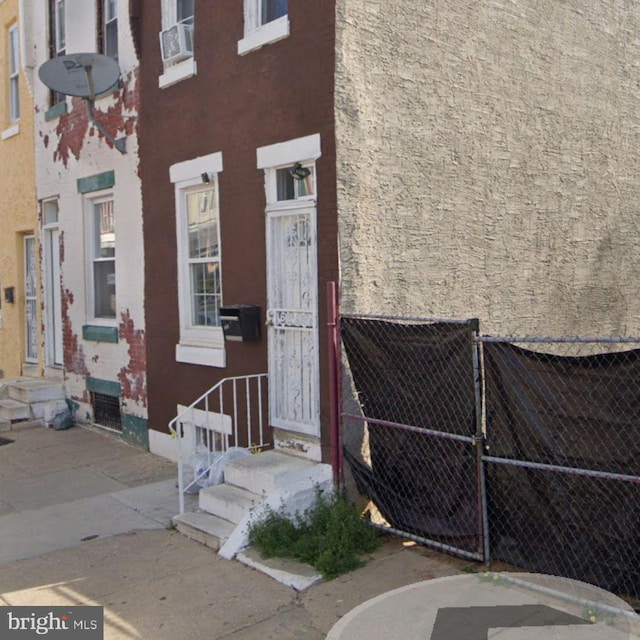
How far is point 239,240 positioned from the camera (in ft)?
25.3

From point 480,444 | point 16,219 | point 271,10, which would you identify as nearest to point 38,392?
point 16,219

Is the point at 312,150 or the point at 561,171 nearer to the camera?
the point at 312,150

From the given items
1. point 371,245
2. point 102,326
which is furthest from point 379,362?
point 102,326

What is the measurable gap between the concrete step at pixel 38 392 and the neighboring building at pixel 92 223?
25 centimetres

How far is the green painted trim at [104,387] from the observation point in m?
10.3

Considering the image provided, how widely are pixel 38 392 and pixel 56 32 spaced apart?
17.7ft

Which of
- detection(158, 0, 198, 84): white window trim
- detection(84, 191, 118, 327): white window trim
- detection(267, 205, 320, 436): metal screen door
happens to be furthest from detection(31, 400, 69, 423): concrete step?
detection(267, 205, 320, 436): metal screen door

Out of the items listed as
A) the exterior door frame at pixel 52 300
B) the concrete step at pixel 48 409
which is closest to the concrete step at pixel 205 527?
the concrete step at pixel 48 409

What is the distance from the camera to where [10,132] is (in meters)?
13.0

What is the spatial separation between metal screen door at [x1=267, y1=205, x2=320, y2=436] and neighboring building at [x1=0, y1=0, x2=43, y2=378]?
6.58 m

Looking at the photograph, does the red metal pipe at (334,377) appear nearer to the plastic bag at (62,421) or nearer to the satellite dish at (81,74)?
the satellite dish at (81,74)

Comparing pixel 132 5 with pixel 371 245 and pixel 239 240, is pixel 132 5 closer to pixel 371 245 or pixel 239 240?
pixel 239 240

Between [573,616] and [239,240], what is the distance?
4663mm

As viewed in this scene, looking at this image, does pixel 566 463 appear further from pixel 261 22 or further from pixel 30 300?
pixel 30 300
